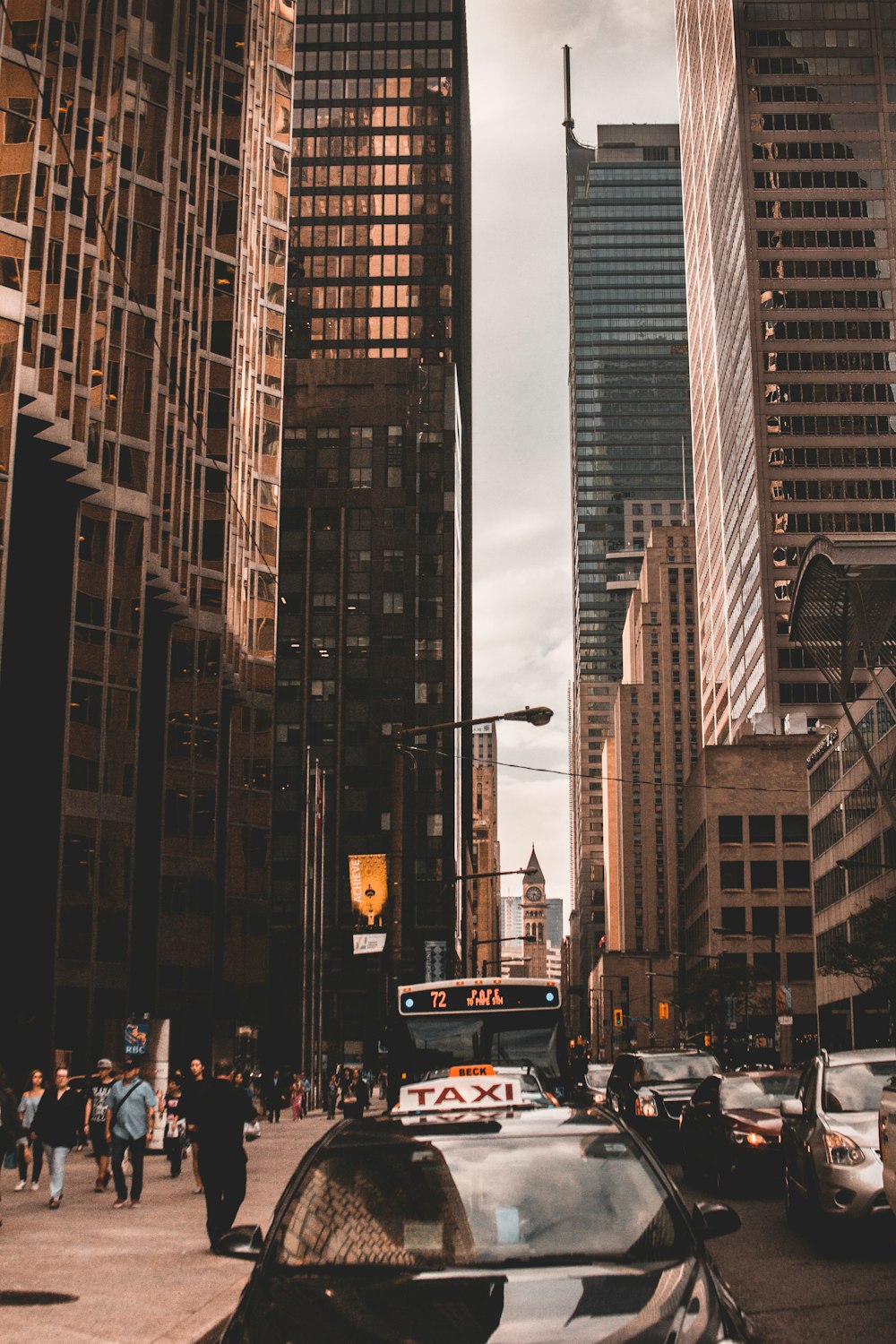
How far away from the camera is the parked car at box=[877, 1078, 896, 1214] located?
9047 millimetres

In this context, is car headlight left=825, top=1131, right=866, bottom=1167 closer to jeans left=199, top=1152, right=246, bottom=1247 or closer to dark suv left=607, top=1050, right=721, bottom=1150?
jeans left=199, top=1152, right=246, bottom=1247

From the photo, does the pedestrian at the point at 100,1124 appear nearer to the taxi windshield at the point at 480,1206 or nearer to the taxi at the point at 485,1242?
the taxi at the point at 485,1242

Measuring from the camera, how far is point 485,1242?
5.25 metres

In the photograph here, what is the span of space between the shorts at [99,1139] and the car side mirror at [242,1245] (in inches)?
615

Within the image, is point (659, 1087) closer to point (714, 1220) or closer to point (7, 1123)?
point (7, 1123)

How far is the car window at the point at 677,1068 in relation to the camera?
936 inches

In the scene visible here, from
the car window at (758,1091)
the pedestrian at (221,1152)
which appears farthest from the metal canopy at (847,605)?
the pedestrian at (221,1152)

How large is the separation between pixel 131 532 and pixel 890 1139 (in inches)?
1551

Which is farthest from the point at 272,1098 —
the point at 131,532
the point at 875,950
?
the point at 875,950

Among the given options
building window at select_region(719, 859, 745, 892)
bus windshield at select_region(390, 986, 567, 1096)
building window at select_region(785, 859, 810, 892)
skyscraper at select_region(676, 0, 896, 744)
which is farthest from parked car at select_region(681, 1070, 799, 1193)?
skyscraper at select_region(676, 0, 896, 744)

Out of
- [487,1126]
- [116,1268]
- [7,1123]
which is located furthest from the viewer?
[7,1123]

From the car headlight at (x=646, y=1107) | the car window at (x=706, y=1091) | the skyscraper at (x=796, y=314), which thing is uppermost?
the skyscraper at (x=796, y=314)

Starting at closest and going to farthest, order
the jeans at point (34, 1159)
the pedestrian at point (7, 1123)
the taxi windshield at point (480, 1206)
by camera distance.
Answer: the taxi windshield at point (480, 1206), the pedestrian at point (7, 1123), the jeans at point (34, 1159)

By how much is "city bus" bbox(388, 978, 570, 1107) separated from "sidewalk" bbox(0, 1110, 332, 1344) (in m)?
2.75
